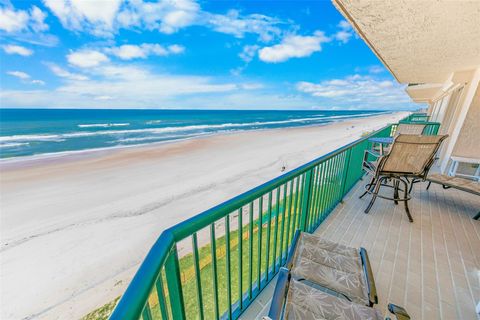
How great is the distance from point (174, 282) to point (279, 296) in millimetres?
726

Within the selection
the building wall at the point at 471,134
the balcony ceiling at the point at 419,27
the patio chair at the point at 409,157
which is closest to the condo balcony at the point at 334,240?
the patio chair at the point at 409,157

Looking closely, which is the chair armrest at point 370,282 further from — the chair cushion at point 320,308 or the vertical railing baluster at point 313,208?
the vertical railing baluster at point 313,208

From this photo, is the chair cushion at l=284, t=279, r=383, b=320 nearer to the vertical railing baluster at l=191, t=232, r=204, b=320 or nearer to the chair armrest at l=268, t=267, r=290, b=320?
the chair armrest at l=268, t=267, r=290, b=320

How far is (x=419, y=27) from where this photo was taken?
8.23ft

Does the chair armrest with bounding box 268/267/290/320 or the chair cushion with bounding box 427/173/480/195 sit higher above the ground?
the chair armrest with bounding box 268/267/290/320

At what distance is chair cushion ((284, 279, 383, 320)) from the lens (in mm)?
1188

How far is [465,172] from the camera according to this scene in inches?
169

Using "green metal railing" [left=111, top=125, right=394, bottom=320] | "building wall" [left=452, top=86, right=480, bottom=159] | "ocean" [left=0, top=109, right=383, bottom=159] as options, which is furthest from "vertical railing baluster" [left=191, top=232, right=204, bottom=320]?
"ocean" [left=0, top=109, right=383, bottom=159]

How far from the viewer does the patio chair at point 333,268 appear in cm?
139

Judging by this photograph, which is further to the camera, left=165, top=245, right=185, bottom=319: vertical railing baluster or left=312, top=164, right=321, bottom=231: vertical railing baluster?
left=312, top=164, right=321, bottom=231: vertical railing baluster

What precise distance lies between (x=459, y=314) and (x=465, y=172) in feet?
13.9

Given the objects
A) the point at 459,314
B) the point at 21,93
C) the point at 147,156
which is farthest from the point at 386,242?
the point at 21,93

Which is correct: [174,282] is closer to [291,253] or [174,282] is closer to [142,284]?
[142,284]

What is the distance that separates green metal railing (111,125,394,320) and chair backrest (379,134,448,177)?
2.01 feet
